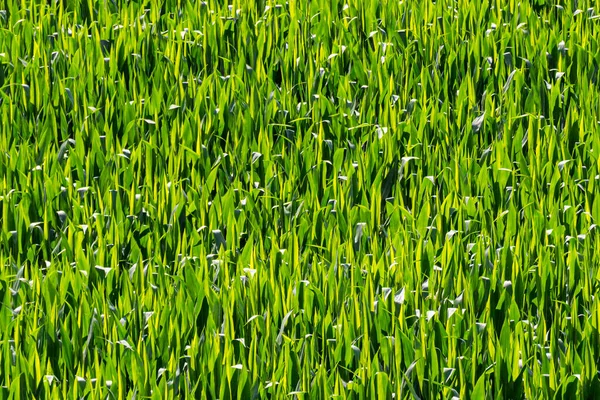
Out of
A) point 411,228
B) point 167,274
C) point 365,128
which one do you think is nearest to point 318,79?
point 365,128

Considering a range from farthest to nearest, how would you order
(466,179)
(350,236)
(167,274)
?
(466,179), (350,236), (167,274)

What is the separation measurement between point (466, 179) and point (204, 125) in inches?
42.6

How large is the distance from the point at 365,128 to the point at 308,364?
1.73 m

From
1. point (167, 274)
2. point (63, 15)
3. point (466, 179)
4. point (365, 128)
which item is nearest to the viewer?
point (167, 274)

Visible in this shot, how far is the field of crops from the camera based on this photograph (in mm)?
3074

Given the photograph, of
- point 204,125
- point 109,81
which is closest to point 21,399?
point 204,125

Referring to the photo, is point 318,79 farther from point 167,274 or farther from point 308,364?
point 308,364

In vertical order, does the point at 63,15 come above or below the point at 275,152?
above

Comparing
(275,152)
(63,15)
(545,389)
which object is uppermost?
(63,15)

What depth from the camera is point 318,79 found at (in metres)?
4.91

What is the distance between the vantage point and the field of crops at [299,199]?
3074 millimetres

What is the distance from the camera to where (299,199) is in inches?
156

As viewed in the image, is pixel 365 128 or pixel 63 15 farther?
pixel 63 15

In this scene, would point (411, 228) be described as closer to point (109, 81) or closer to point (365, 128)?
point (365, 128)
